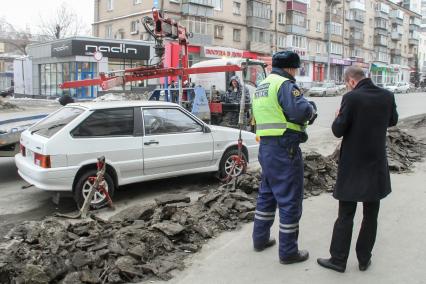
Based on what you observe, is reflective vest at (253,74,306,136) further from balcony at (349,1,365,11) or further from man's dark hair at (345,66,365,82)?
balcony at (349,1,365,11)

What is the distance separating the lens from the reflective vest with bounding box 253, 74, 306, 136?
4184mm

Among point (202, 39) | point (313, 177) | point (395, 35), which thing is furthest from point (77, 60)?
point (395, 35)

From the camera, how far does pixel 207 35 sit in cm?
4312

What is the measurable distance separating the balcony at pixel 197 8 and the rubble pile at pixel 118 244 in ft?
123

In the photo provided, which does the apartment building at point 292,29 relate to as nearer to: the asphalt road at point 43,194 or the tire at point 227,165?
the tire at point 227,165

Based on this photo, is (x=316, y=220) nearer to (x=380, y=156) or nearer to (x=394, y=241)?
(x=394, y=241)

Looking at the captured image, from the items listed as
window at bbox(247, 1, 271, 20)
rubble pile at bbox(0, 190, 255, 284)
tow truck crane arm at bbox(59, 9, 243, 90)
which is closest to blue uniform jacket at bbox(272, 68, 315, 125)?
rubble pile at bbox(0, 190, 255, 284)

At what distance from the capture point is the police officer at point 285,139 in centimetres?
414

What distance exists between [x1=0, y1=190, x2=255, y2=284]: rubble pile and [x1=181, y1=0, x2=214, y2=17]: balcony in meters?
37.5

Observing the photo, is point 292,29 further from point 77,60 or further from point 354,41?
point 77,60

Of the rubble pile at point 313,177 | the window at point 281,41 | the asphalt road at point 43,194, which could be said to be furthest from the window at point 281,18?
the rubble pile at point 313,177

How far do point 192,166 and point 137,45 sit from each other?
30770 mm

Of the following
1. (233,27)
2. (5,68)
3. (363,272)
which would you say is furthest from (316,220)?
(5,68)

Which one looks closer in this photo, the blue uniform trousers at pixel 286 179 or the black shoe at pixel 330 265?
the black shoe at pixel 330 265
